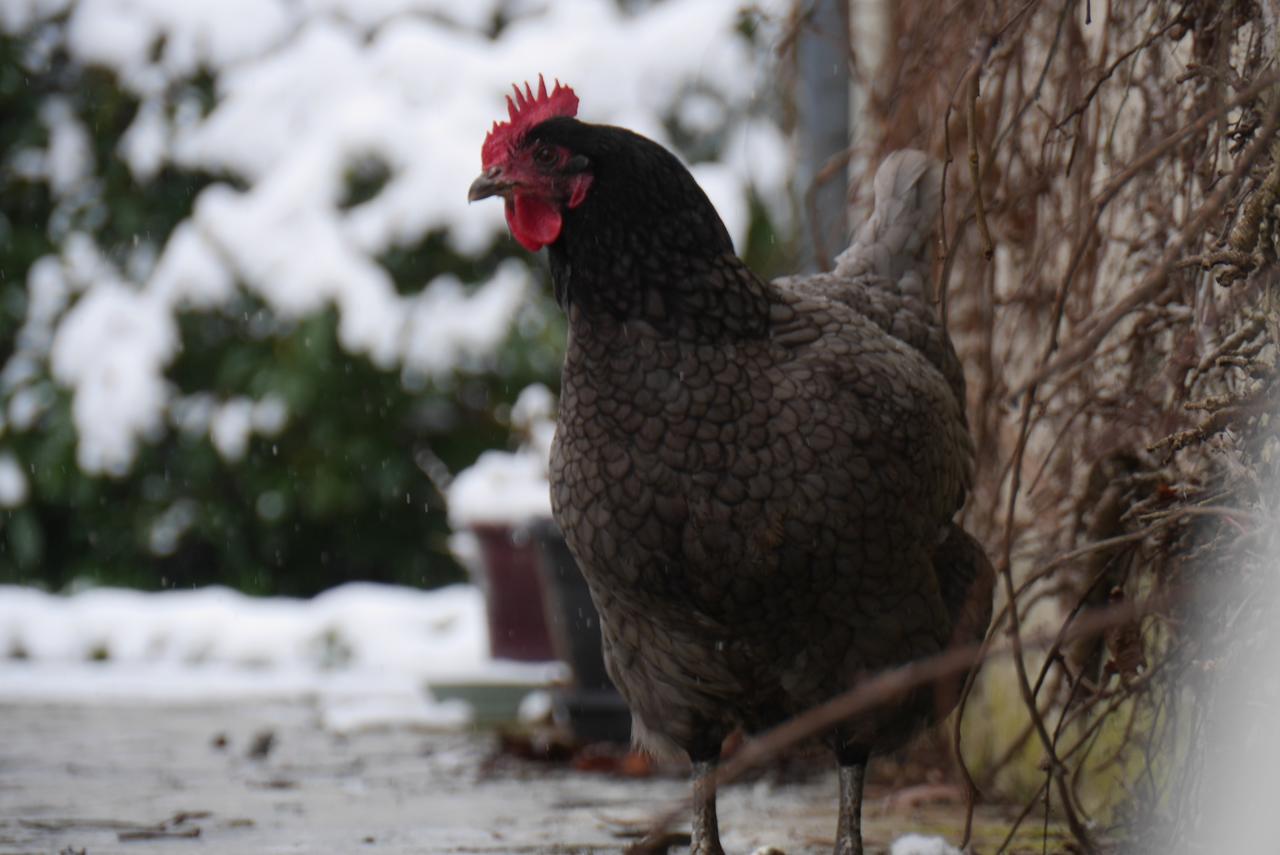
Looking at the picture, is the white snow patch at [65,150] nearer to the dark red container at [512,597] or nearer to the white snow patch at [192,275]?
the white snow patch at [192,275]

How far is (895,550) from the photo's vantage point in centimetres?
223

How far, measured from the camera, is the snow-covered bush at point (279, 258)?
23.6ft

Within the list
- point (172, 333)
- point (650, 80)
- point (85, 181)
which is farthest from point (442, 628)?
point (85, 181)

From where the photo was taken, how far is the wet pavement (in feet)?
9.41

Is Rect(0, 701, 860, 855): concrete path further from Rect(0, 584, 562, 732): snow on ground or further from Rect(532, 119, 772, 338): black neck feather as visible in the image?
Rect(0, 584, 562, 732): snow on ground

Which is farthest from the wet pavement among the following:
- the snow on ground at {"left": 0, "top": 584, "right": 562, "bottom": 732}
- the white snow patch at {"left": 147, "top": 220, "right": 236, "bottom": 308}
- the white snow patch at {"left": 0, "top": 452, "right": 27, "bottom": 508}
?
the white snow patch at {"left": 147, "top": 220, "right": 236, "bottom": 308}

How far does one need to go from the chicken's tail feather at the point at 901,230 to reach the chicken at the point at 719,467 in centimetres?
47

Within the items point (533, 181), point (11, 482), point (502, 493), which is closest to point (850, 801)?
point (533, 181)

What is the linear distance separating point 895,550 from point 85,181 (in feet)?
22.8

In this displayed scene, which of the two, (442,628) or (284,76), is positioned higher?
(284,76)

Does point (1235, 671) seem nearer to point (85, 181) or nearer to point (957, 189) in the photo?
point (957, 189)

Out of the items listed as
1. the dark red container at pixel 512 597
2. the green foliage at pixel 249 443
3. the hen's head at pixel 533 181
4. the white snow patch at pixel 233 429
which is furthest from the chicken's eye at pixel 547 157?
the white snow patch at pixel 233 429

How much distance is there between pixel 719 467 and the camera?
2.16 meters

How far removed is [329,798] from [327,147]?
179 inches
